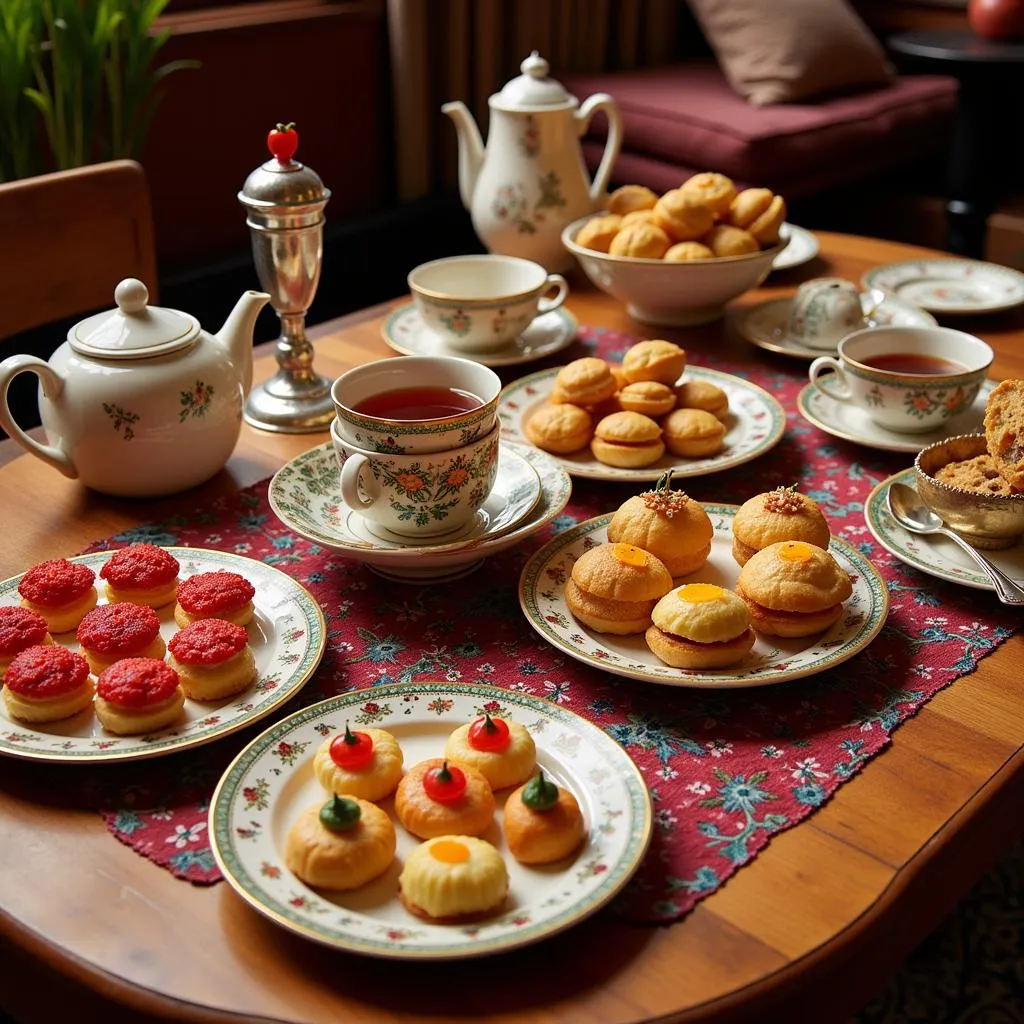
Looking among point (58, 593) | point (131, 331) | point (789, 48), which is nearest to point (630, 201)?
point (131, 331)

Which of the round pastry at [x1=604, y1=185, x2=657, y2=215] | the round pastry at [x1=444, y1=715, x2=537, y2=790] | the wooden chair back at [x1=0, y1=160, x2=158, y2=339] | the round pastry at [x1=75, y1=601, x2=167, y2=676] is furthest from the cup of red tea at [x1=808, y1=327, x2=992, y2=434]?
the wooden chair back at [x1=0, y1=160, x2=158, y2=339]

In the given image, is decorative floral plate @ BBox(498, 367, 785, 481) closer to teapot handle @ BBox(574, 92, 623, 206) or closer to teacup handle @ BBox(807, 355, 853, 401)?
teacup handle @ BBox(807, 355, 853, 401)

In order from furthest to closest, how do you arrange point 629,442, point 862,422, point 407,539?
point 862,422, point 629,442, point 407,539

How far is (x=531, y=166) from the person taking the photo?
172cm

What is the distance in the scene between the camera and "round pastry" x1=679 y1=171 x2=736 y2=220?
5.13 ft

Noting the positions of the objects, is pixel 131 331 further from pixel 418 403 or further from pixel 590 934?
pixel 590 934

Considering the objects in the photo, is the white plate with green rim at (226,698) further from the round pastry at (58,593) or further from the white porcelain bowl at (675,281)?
the white porcelain bowl at (675,281)

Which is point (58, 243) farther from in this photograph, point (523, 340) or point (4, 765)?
point (4, 765)

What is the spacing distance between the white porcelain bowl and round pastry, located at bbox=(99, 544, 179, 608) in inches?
31.2

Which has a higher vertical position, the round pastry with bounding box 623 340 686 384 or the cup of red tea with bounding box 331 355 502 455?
the cup of red tea with bounding box 331 355 502 455

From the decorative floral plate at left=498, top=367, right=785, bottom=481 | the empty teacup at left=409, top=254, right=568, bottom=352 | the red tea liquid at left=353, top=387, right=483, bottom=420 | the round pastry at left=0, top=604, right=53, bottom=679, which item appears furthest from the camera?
the empty teacup at left=409, top=254, right=568, bottom=352

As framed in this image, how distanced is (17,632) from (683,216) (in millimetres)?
1009

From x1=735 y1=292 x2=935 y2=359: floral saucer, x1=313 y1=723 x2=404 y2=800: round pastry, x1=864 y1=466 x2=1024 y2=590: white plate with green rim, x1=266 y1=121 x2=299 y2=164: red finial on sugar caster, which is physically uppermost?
x1=266 y1=121 x2=299 y2=164: red finial on sugar caster

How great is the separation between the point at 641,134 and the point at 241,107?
0.95m
